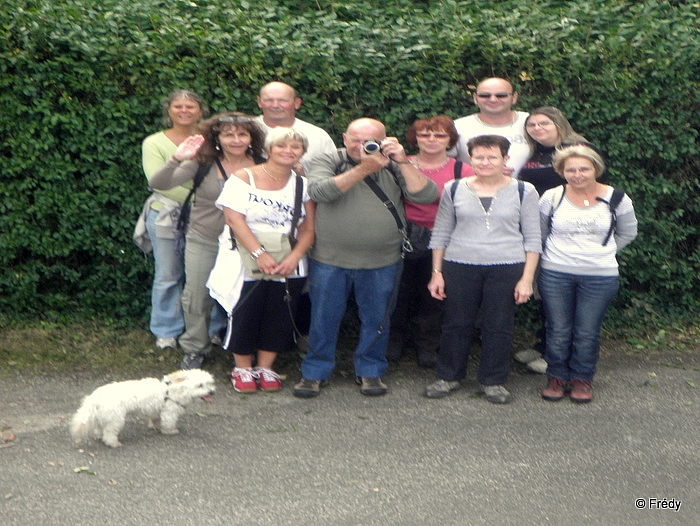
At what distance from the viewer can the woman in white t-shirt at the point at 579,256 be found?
588 cm

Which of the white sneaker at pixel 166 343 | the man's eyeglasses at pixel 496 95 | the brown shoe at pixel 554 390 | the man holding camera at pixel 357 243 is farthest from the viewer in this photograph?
the white sneaker at pixel 166 343

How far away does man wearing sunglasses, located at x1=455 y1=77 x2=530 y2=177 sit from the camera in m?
6.39

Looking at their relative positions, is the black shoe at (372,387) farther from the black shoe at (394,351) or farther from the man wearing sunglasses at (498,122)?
the man wearing sunglasses at (498,122)

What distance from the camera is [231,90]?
265 inches

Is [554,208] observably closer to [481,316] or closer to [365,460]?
[481,316]

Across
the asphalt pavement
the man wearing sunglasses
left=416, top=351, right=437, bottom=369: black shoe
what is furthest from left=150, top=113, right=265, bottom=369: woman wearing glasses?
left=416, top=351, right=437, bottom=369: black shoe

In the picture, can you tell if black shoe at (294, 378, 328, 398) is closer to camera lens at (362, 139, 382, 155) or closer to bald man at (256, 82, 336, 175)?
bald man at (256, 82, 336, 175)

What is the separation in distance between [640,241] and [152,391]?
410 cm

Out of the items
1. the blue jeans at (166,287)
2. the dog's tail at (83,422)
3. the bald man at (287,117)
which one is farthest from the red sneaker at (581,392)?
the dog's tail at (83,422)

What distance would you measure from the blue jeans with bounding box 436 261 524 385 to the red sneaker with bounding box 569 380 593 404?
1.48 ft

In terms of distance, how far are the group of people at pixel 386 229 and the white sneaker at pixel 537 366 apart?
0.38 m

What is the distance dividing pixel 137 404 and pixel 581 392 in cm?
285

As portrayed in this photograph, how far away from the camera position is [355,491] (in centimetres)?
470

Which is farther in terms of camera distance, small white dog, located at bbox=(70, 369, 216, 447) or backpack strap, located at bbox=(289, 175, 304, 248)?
backpack strap, located at bbox=(289, 175, 304, 248)
